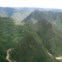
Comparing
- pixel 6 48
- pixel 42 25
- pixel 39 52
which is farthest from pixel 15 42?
pixel 42 25

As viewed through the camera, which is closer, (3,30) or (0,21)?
(3,30)

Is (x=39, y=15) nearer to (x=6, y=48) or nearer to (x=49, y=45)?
(x=49, y=45)

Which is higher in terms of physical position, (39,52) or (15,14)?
(15,14)

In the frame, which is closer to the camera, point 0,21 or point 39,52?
point 39,52

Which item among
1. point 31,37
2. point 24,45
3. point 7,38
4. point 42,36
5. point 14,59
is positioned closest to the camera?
point 14,59

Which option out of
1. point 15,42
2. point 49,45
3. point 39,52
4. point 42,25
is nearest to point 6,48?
point 15,42

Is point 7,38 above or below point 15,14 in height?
below

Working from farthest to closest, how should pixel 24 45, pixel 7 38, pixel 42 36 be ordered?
pixel 42 36
pixel 7 38
pixel 24 45

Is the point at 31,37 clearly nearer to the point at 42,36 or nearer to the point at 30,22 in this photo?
the point at 42,36

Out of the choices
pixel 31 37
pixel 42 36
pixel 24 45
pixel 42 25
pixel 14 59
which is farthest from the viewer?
pixel 42 25
